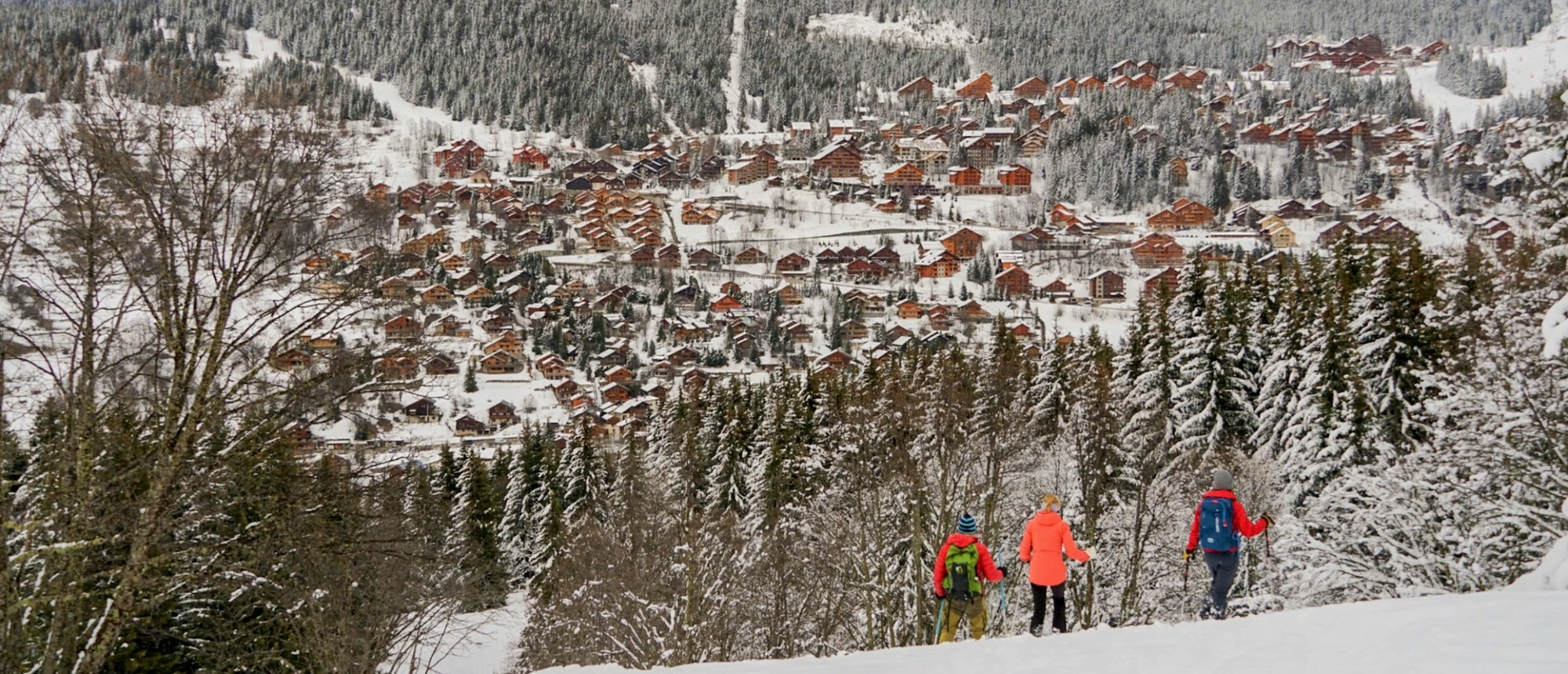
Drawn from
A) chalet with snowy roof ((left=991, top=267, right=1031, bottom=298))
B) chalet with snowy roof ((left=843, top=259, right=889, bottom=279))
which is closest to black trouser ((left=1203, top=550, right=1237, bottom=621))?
chalet with snowy roof ((left=991, top=267, right=1031, bottom=298))

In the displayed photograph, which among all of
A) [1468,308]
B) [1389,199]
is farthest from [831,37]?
[1468,308]

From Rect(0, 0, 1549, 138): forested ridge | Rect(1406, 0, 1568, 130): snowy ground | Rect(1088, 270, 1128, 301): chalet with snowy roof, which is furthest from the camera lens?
Rect(0, 0, 1549, 138): forested ridge

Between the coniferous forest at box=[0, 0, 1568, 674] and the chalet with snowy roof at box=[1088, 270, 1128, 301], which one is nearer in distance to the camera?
the coniferous forest at box=[0, 0, 1568, 674]

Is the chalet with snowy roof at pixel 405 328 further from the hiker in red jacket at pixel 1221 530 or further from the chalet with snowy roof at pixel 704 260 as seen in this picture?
the chalet with snowy roof at pixel 704 260

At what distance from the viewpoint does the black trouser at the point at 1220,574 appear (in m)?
8.51

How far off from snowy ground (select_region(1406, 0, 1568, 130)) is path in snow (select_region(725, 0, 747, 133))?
99562 millimetres

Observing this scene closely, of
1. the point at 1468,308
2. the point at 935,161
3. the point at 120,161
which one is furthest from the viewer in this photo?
the point at 935,161

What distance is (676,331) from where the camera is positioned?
75.1m

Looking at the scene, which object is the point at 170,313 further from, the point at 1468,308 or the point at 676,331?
the point at 676,331

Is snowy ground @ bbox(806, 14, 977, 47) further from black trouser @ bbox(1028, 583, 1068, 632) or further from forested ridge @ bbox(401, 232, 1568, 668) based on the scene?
black trouser @ bbox(1028, 583, 1068, 632)

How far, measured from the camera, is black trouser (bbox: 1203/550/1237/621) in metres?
8.51

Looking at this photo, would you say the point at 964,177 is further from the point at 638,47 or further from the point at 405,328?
the point at 405,328

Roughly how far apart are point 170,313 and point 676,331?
65.8 meters

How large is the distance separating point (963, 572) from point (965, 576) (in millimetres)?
39
